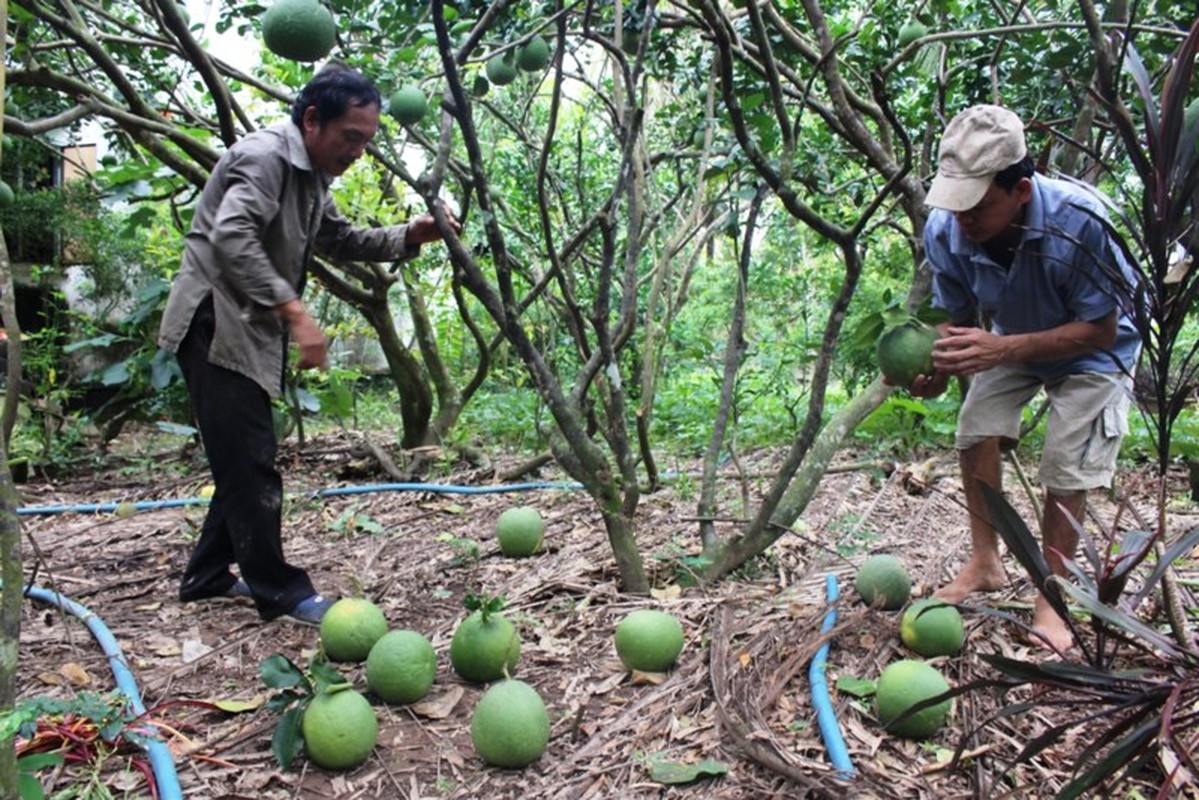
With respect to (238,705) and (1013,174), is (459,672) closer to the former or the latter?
(238,705)

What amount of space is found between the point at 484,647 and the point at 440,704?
0.65 ft

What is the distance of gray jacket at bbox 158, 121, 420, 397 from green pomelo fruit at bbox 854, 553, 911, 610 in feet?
6.58

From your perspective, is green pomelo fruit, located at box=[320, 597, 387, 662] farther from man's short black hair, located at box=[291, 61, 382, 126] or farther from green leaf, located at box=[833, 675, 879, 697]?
man's short black hair, located at box=[291, 61, 382, 126]

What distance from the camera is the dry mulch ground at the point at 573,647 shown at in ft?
7.01

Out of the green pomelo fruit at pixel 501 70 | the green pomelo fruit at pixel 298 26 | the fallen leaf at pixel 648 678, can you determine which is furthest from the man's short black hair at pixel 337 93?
the fallen leaf at pixel 648 678

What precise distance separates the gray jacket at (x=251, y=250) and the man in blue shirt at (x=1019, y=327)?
2015mm

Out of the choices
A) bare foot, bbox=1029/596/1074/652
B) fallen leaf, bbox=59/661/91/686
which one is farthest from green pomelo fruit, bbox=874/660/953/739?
fallen leaf, bbox=59/661/91/686

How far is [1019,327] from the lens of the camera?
9.21ft

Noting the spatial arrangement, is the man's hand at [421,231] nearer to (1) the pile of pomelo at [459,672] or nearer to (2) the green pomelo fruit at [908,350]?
(1) the pile of pomelo at [459,672]

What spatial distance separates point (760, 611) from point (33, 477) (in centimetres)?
481

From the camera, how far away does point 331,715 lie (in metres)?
2.15

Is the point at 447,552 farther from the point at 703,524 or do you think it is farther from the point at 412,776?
the point at 412,776

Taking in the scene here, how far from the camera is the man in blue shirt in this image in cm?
245

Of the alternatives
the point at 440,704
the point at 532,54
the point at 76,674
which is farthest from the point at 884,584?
the point at 76,674
